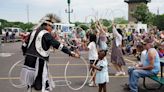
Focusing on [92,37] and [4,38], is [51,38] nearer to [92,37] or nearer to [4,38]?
[92,37]

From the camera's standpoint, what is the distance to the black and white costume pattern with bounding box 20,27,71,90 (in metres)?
7.23

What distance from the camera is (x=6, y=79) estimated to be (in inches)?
510

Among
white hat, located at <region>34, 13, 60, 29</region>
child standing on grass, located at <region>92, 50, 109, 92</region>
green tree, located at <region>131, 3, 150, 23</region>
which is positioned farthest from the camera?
green tree, located at <region>131, 3, 150, 23</region>

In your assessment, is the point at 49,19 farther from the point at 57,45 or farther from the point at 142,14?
the point at 142,14

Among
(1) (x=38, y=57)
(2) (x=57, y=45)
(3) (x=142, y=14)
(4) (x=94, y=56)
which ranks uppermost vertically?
(3) (x=142, y=14)

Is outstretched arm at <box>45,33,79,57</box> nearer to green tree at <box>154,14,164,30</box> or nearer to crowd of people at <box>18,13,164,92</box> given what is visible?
crowd of people at <box>18,13,164,92</box>

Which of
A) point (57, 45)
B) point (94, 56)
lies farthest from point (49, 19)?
point (94, 56)

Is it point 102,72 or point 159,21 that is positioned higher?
point 159,21

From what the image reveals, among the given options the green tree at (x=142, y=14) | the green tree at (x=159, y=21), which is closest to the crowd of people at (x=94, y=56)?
the green tree at (x=142, y=14)

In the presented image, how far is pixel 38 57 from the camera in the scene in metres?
7.25

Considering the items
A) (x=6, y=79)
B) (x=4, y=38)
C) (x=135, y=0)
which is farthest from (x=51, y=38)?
(x=135, y=0)

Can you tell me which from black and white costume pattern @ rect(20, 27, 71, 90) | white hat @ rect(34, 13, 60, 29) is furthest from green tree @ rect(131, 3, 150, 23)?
black and white costume pattern @ rect(20, 27, 71, 90)

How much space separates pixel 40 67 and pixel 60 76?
6384 millimetres

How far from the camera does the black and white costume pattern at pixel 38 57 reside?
7.23m
